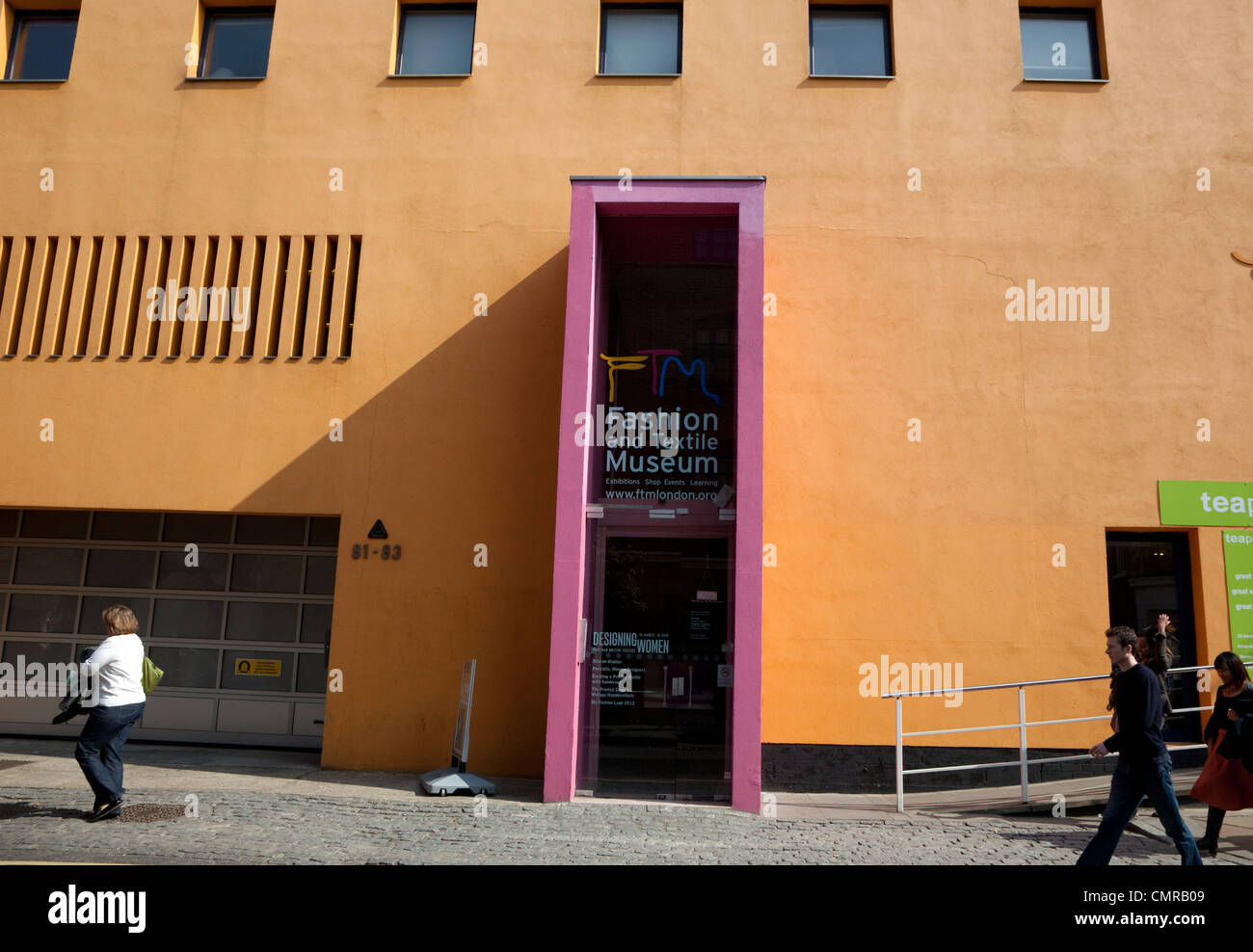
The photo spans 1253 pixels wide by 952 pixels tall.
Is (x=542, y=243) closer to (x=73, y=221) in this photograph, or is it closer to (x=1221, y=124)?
(x=73, y=221)

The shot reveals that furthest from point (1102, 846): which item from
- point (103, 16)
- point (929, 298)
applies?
point (103, 16)

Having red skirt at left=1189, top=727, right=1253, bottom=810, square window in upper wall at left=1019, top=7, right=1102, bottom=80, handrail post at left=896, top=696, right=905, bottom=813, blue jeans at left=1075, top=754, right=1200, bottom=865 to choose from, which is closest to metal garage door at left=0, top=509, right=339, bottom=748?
handrail post at left=896, top=696, right=905, bottom=813

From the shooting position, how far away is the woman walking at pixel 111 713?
7.12 meters

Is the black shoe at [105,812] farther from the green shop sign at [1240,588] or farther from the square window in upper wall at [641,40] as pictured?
the green shop sign at [1240,588]

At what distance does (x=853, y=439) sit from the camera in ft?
33.0

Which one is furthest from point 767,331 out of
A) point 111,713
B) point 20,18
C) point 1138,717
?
point 20,18

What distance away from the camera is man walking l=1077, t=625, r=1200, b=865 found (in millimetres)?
5801

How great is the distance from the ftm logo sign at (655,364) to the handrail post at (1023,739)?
447 centimetres

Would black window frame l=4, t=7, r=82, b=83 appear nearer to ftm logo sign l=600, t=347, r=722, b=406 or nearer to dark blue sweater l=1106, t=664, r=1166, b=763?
ftm logo sign l=600, t=347, r=722, b=406

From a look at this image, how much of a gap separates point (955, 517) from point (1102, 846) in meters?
4.52

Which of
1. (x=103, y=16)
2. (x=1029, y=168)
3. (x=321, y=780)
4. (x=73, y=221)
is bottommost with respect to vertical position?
(x=321, y=780)

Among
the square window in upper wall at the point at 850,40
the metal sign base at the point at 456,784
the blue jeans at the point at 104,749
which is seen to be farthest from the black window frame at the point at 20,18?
the metal sign base at the point at 456,784
